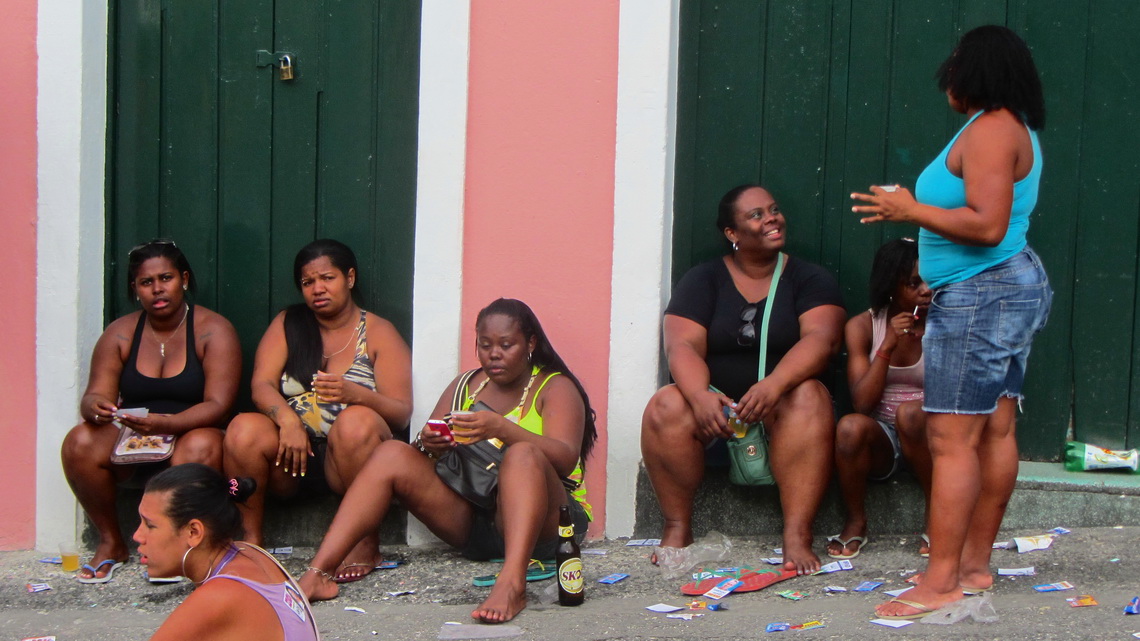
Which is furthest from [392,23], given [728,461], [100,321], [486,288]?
[728,461]

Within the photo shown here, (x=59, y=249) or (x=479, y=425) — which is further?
(x=59, y=249)

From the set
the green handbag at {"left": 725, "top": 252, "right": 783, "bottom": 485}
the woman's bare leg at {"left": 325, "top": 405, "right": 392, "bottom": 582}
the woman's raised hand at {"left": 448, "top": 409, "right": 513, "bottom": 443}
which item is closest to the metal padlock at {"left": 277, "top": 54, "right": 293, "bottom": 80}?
the woman's bare leg at {"left": 325, "top": 405, "right": 392, "bottom": 582}

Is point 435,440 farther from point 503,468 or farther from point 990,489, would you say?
point 990,489

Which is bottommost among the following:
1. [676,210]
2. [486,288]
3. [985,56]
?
[486,288]

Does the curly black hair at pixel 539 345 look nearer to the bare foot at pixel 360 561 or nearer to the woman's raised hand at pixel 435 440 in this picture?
the woman's raised hand at pixel 435 440

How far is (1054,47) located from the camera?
513 centimetres

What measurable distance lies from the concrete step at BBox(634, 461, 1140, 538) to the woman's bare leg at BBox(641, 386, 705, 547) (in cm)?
22

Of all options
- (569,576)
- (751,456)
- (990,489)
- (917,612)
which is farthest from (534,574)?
(990,489)

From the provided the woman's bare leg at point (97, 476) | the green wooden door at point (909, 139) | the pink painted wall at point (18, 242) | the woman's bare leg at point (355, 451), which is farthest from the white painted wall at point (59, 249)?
the green wooden door at point (909, 139)

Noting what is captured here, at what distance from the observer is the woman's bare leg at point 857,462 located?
183 inches

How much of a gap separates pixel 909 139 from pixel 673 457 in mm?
1702

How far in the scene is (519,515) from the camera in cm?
432

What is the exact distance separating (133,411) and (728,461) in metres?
2.33

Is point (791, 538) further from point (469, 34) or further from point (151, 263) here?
point (151, 263)
